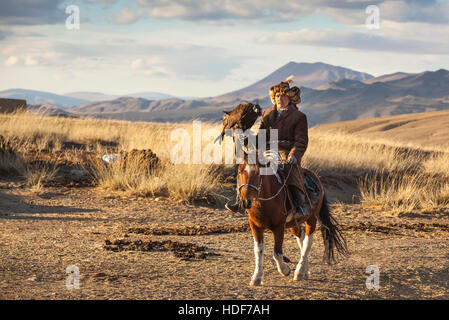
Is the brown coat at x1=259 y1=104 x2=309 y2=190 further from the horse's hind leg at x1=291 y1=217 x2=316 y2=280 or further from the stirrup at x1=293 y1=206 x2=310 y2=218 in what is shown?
the horse's hind leg at x1=291 y1=217 x2=316 y2=280

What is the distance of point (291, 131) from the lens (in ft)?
21.6

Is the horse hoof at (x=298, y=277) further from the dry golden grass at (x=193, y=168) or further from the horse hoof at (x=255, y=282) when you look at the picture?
the dry golden grass at (x=193, y=168)

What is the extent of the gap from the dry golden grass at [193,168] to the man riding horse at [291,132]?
6.55 metres

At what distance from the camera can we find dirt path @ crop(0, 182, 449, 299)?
6309mm

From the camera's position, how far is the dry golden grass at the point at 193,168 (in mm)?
13320

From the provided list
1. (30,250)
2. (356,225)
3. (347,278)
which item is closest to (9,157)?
(30,250)

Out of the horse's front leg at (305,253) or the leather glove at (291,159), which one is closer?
the leather glove at (291,159)

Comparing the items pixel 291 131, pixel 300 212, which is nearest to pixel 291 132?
pixel 291 131

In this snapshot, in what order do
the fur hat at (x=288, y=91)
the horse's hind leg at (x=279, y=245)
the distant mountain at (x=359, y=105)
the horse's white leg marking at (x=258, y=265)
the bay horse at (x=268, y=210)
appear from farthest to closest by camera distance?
the distant mountain at (x=359, y=105) < the fur hat at (x=288, y=91) < the horse's white leg marking at (x=258, y=265) < the horse's hind leg at (x=279, y=245) < the bay horse at (x=268, y=210)

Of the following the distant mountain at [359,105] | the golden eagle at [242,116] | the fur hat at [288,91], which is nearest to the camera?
the golden eagle at [242,116]

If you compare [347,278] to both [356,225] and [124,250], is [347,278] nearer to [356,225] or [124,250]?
[124,250]

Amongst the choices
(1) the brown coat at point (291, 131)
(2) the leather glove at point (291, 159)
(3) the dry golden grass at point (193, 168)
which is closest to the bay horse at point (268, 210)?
(2) the leather glove at point (291, 159)

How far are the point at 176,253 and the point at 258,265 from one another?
2.05 meters
